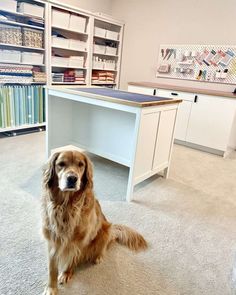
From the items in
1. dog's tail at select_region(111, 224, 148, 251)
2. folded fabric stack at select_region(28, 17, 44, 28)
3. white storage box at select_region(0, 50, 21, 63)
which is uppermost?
folded fabric stack at select_region(28, 17, 44, 28)

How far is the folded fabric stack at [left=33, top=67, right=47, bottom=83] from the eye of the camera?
345 centimetres

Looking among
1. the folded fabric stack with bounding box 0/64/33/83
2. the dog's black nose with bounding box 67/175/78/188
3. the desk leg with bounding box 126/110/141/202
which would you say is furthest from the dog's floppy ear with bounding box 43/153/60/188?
the folded fabric stack with bounding box 0/64/33/83

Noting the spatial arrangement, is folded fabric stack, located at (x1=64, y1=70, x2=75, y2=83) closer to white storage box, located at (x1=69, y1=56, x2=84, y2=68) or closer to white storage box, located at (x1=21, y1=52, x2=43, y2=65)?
white storage box, located at (x1=69, y1=56, x2=84, y2=68)

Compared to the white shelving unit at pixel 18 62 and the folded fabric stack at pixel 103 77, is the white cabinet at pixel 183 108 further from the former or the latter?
the white shelving unit at pixel 18 62

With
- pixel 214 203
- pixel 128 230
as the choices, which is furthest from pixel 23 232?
pixel 214 203

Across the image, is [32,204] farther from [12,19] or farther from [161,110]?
A: [12,19]

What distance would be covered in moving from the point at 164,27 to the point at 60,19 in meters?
1.82

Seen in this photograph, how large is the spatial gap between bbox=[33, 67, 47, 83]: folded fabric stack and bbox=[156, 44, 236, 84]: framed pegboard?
6.82 feet

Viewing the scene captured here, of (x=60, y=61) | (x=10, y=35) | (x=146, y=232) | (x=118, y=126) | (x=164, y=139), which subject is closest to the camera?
(x=146, y=232)

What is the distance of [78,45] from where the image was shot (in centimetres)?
394

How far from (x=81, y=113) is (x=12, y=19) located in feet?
5.54

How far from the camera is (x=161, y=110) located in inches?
79.0

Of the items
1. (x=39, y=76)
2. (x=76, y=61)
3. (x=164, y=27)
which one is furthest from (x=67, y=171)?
(x=164, y=27)

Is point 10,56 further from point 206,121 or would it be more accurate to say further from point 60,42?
point 206,121
